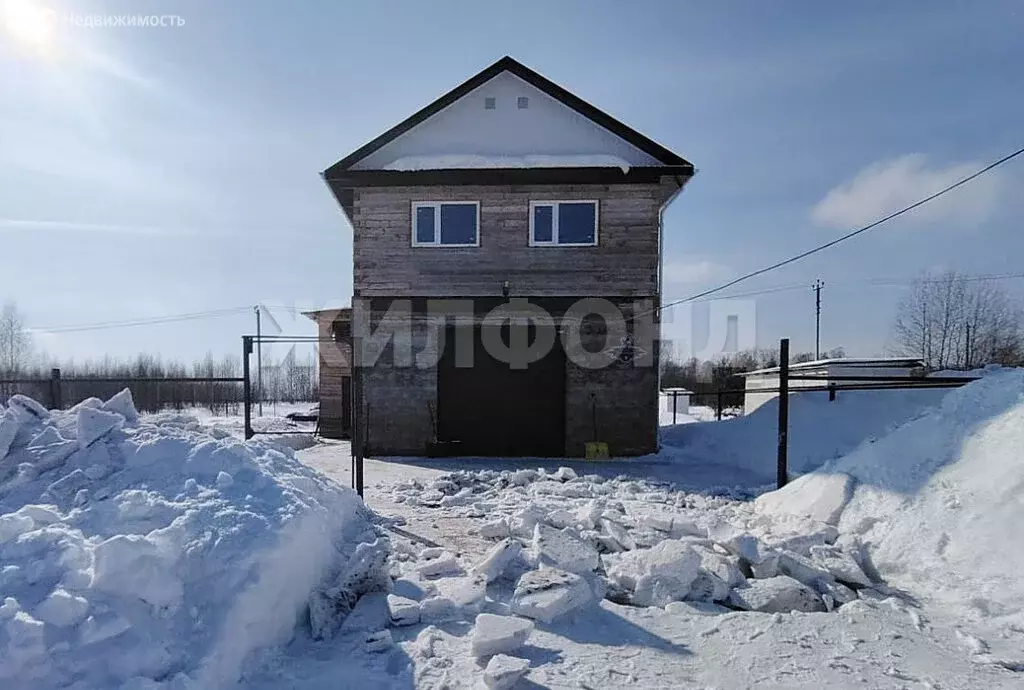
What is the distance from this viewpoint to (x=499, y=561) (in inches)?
153

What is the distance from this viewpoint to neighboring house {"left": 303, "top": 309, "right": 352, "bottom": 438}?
48.0 feet

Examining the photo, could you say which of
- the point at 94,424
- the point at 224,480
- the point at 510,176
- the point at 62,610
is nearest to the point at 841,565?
the point at 224,480

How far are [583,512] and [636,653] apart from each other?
7.94 feet

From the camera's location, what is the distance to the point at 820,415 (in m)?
11.3

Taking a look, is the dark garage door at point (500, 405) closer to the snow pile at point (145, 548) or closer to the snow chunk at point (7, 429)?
the snow pile at point (145, 548)

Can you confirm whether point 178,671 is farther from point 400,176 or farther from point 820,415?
point 820,415

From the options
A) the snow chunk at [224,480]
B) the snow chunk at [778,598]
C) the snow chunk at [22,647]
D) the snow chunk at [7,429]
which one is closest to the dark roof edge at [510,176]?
the snow chunk at [7,429]

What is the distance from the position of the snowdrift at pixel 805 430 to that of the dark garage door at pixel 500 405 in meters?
2.62

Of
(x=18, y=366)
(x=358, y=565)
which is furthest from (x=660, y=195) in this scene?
(x=18, y=366)

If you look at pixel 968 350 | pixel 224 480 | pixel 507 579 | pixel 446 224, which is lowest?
pixel 507 579

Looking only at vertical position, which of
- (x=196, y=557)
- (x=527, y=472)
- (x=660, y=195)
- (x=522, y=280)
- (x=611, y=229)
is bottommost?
(x=527, y=472)

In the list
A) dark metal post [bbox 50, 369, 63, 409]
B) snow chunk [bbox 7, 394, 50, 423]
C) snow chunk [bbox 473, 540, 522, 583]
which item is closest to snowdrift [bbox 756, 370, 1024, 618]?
snow chunk [bbox 473, 540, 522, 583]

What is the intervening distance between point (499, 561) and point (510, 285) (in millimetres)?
8021

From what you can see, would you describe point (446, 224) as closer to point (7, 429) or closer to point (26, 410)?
point (26, 410)
